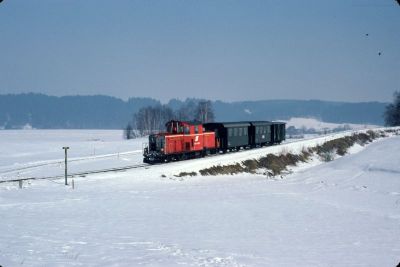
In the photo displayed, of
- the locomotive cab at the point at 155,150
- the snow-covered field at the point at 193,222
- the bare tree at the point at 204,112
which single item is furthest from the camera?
the bare tree at the point at 204,112

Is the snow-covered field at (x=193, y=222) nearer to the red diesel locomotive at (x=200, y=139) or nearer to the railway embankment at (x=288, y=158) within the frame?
the red diesel locomotive at (x=200, y=139)

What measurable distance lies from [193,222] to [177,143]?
22796 millimetres

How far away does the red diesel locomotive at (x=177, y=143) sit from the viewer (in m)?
42.0

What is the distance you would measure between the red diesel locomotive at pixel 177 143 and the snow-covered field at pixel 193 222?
329 cm

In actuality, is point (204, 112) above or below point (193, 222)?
above

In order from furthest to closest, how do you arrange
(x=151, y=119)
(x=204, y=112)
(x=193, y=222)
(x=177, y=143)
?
(x=151, y=119)
(x=204, y=112)
(x=177, y=143)
(x=193, y=222)

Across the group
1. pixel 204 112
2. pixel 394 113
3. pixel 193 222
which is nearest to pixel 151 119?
pixel 204 112

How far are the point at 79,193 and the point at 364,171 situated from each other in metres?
32.2

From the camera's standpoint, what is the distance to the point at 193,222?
20.7m

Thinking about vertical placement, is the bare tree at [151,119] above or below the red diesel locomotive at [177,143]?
above

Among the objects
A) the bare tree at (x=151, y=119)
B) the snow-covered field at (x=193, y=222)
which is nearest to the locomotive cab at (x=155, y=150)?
the snow-covered field at (x=193, y=222)

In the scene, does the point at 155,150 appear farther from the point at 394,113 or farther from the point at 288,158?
the point at 394,113

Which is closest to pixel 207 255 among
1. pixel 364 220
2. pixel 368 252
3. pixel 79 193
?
pixel 368 252

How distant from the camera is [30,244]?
14914 millimetres
